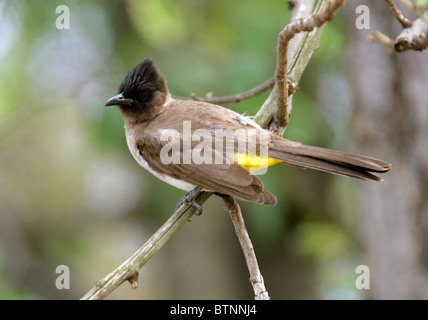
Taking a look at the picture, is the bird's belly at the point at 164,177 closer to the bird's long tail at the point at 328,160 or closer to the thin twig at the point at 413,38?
the bird's long tail at the point at 328,160

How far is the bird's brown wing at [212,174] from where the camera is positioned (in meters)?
3.05

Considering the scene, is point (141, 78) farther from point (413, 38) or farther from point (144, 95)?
point (413, 38)

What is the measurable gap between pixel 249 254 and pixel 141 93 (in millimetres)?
1625

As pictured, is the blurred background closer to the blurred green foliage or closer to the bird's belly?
the blurred green foliage

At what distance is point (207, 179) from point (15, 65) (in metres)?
3.87

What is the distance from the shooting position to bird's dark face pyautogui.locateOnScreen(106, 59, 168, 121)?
12.7 ft

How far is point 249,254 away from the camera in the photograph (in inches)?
112

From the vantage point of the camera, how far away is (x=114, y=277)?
8.39ft

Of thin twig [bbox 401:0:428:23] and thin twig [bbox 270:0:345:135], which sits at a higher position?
thin twig [bbox 401:0:428:23]

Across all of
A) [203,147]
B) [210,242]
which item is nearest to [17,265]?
[210,242]

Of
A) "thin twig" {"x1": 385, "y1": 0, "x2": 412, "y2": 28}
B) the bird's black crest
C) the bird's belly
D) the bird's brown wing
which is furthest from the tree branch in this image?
the bird's black crest

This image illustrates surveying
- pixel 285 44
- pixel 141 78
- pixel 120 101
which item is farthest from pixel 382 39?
pixel 120 101

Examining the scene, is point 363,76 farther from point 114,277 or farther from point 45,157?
point 45,157

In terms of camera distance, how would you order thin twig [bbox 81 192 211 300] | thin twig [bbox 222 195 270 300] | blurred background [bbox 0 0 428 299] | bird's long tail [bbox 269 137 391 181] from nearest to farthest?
thin twig [bbox 81 192 211 300]
thin twig [bbox 222 195 270 300]
bird's long tail [bbox 269 137 391 181]
blurred background [bbox 0 0 428 299]
